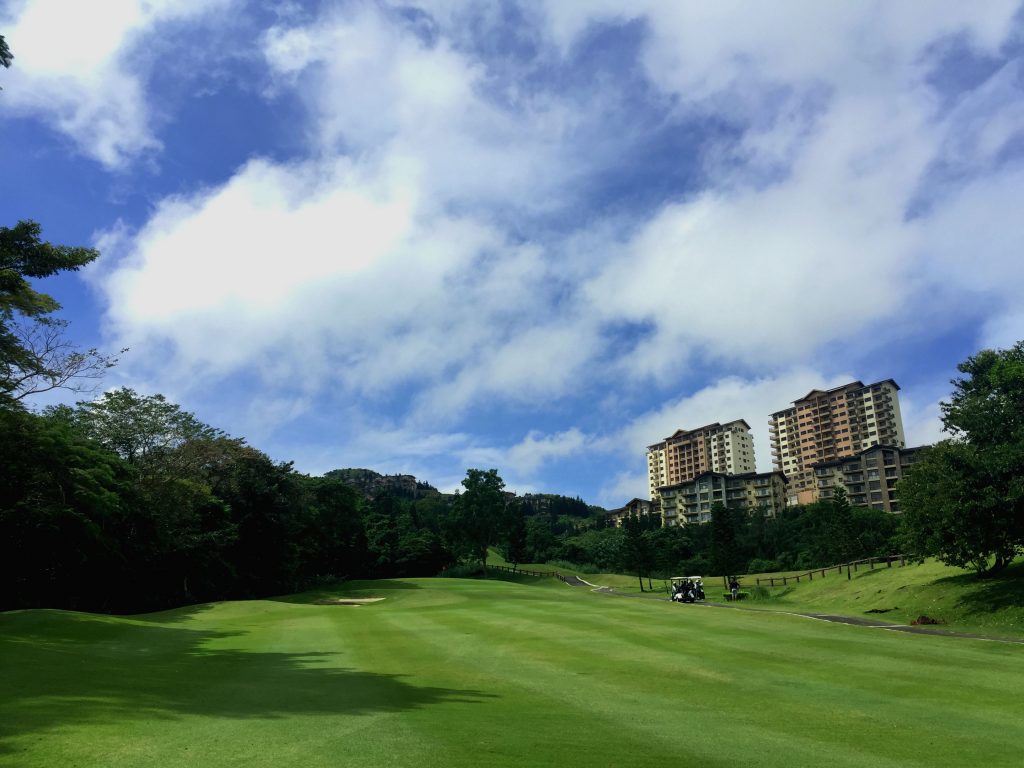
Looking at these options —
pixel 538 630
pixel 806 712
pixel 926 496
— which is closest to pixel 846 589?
pixel 926 496

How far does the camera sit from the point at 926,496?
35.5m

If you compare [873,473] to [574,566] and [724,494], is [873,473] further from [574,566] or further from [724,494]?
[574,566]

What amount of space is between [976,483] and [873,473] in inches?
5651

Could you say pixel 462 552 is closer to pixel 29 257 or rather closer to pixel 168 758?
pixel 29 257

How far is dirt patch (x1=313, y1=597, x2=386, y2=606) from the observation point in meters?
58.0

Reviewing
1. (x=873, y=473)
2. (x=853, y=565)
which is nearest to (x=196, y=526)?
(x=853, y=565)

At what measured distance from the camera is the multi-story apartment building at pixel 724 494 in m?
174

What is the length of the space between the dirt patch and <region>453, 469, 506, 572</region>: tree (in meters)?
39.5

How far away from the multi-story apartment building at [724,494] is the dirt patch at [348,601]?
120 metres

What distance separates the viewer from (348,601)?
59.8 meters

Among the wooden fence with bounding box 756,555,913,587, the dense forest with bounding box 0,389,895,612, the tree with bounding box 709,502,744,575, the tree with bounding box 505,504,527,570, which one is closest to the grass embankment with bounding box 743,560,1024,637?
the wooden fence with bounding box 756,555,913,587

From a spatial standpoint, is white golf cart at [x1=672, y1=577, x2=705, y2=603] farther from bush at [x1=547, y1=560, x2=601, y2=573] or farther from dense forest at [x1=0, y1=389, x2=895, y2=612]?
bush at [x1=547, y1=560, x2=601, y2=573]

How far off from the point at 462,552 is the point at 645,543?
122 feet

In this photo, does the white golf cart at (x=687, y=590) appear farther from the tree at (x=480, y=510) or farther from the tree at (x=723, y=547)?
the tree at (x=480, y=510)
